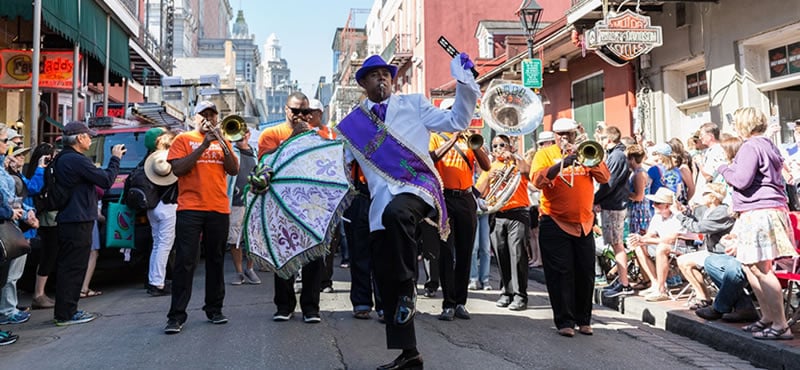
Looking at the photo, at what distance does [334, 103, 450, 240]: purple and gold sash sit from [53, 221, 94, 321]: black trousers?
3.09 meters

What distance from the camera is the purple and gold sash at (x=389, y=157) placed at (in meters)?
4.47

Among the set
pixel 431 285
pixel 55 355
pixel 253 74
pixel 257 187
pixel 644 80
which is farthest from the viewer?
pixel 253 74

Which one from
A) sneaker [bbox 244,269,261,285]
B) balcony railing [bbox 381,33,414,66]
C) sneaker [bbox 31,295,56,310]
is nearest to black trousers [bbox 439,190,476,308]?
sneaker [bbox 244,269,261,285]

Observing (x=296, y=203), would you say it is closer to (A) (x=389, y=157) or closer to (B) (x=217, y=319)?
(A) (x=389, y=157)

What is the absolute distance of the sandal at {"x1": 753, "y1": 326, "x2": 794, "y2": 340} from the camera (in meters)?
5.11

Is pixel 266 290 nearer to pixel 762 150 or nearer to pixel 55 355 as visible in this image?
pixel 55 355

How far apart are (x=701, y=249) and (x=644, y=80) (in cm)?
791

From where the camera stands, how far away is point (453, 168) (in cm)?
662

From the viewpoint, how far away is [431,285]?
25.2 feet

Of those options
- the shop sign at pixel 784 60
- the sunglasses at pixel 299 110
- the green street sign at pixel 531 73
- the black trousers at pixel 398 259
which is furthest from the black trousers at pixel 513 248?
the shop sign at pixel 784 60

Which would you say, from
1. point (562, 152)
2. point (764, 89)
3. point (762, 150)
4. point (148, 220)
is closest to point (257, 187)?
point (562, 152)

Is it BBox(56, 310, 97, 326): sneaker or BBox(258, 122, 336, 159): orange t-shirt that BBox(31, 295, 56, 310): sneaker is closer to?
BBox(56, 310, 97, 326): sneaker

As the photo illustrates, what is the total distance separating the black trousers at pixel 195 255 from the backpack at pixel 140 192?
7.56 feet

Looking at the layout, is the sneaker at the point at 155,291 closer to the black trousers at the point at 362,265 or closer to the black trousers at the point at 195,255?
the black trousers at the point at 195,255
